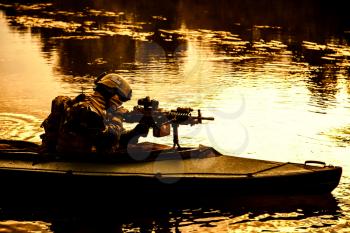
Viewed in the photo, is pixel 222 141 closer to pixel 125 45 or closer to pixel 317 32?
pixel 125 45

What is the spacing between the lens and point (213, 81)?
69.5 ft

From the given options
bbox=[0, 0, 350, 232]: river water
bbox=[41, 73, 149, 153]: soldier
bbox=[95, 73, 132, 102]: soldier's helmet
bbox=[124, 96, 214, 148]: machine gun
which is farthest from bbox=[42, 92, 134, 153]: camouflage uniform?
bbox=[0, 0, 350, 232]: river water

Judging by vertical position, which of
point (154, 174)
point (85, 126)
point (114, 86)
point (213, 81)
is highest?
point (114, 86)

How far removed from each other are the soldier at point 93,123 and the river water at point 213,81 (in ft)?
4.12

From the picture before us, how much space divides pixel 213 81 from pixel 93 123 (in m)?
12.2

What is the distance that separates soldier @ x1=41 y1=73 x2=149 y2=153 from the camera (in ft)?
30.9

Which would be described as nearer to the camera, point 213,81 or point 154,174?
point 154,174

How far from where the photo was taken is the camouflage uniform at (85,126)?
9.41 meters

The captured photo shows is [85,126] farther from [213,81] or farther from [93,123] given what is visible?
[213,81]

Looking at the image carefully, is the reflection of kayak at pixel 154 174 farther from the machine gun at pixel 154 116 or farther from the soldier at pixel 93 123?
the machine gun at pixel 154 116

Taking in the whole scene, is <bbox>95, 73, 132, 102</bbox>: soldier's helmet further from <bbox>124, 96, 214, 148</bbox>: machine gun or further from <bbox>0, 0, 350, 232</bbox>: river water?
<bbox>0, 0, 350, 232</bbox>: river water

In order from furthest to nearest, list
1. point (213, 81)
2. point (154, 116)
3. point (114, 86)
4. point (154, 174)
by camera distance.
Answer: point (213, 81) → point (154, 116) → point (114, 86) → point (154, 174)

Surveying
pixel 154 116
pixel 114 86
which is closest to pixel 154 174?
pixel 154 116

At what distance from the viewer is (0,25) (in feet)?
120
